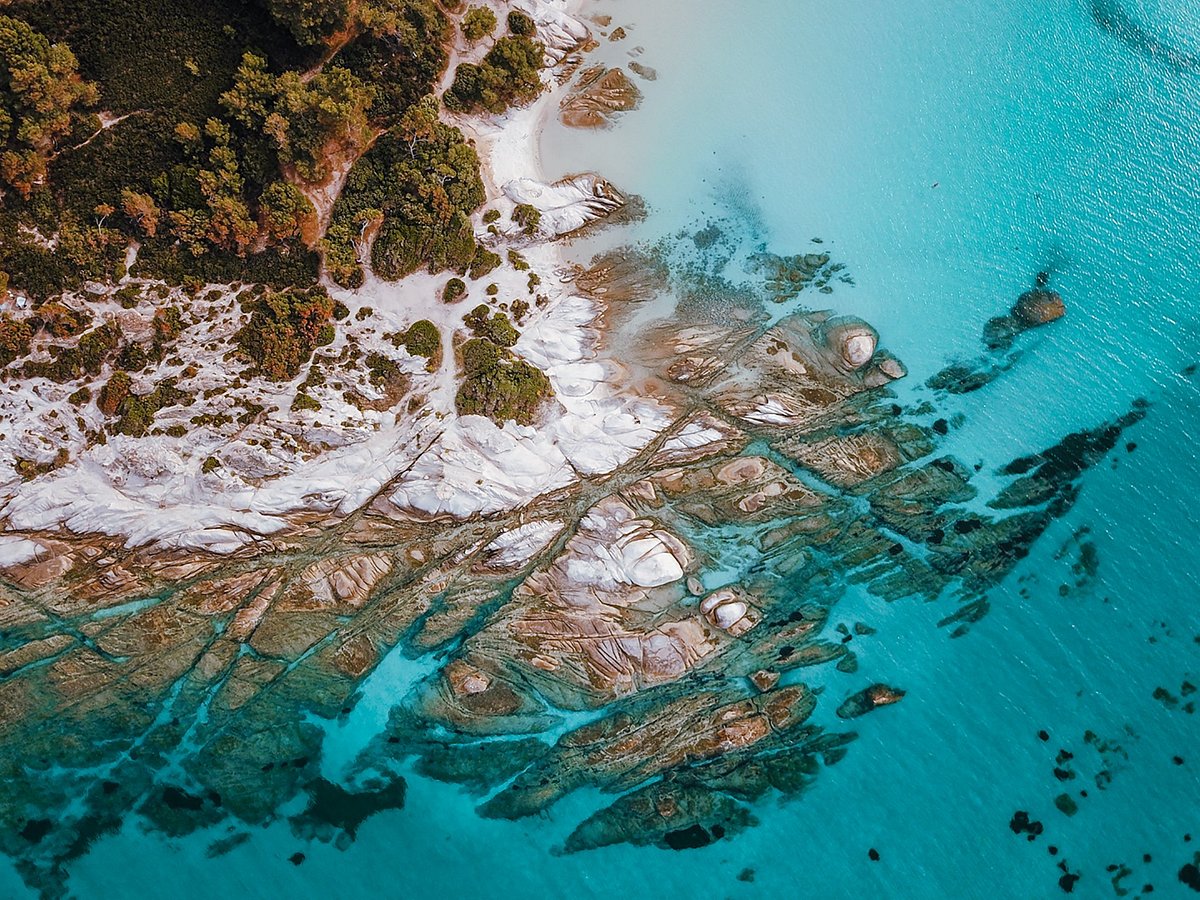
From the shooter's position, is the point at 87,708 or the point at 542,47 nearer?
the point at 87,708

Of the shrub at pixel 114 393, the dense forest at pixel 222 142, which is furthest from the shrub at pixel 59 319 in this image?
the shrub at pixel 114 393

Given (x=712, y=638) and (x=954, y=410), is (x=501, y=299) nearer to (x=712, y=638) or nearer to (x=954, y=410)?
(x=712, y=638)

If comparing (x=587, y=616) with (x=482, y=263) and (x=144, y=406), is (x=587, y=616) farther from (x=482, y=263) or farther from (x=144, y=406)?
(x=144, y=406)

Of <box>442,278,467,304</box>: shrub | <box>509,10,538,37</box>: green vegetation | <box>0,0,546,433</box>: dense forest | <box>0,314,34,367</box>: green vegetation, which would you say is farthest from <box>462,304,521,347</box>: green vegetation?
<box>0,314,34,367</box>: green vegetation

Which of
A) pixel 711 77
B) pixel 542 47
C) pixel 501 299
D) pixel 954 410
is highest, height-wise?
pixel 542 47

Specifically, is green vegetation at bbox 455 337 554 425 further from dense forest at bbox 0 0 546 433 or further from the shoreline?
the shoreline

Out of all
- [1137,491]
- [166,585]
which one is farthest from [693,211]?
[166,585]

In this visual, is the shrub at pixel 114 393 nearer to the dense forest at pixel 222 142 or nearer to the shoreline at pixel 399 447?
the shoreline at pixel 399 447
